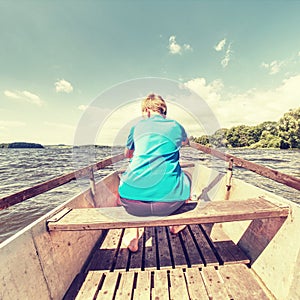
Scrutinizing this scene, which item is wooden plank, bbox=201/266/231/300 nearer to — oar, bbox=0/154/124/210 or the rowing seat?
the rowing seat

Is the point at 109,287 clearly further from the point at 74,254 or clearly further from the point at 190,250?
the point at 190,250

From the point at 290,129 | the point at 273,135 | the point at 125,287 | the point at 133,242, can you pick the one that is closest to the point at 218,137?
the point at 133,242

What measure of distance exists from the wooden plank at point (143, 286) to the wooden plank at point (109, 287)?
0.90 feet

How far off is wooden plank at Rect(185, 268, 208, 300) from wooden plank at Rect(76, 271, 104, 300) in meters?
1.15

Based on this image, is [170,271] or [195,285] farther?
[170,271]

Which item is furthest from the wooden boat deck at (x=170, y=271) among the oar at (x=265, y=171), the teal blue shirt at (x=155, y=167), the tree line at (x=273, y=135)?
the tree line at (x=273, y=135)

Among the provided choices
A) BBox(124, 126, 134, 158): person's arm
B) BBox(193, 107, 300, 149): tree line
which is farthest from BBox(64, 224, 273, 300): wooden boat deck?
BBox(193, 107, 300, 149): tree line

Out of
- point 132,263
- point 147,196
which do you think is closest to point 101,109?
point 147,196

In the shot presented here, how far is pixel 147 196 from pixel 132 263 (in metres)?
1.40

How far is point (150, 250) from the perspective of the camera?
2.99 meters

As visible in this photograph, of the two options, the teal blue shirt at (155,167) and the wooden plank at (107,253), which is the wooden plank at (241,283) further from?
the wooden plank at (107,253)

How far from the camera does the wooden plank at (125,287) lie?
2.13 metres

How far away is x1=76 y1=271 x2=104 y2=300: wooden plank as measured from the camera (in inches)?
84.7

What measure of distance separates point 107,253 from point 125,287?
2.62ft
